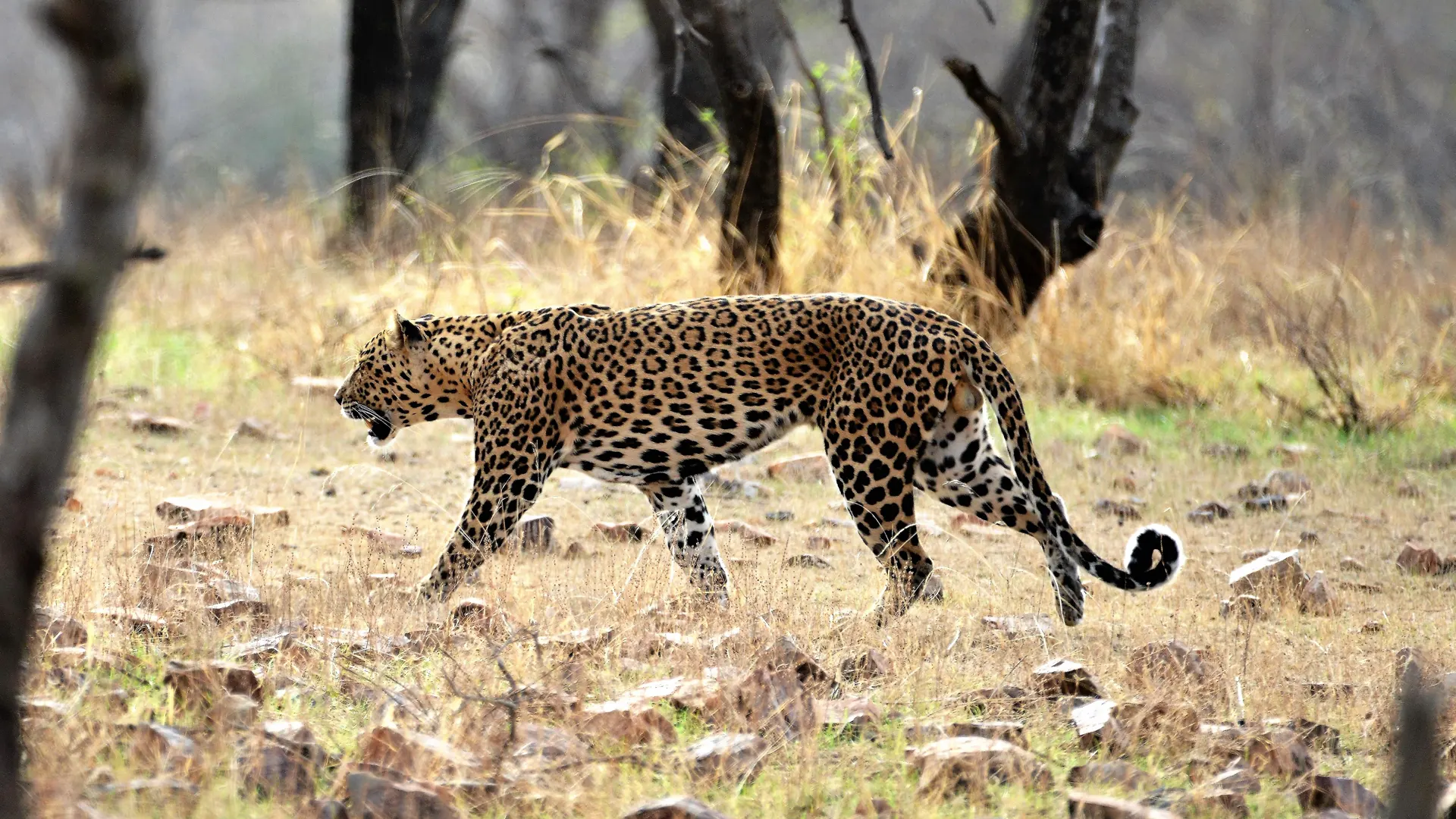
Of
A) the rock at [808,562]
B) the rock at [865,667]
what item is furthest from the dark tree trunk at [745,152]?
the rock at [865,667]

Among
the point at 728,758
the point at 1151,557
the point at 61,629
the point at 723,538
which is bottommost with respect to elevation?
the point at 723,538

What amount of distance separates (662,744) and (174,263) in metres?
10.7

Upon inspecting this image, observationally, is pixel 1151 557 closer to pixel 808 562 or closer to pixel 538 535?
pixel 808 562

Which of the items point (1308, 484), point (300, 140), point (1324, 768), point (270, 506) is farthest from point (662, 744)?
point (300, 140)

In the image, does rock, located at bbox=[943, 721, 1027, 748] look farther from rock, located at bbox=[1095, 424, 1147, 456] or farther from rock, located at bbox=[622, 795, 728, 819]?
rock, located at bbox=[1095, 424, 1147, 456]

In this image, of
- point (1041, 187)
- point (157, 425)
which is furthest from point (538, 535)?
point (1041, 187)

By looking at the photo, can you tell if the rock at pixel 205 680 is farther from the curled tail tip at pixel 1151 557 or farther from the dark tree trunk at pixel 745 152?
the dark tree trunk at pixel 745 152

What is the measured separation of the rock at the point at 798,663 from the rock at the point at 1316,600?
2.06 meters

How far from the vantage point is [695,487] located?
5.96 meters

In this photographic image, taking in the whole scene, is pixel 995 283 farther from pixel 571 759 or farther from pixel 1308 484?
pixel 571 759

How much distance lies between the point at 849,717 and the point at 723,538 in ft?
9.35

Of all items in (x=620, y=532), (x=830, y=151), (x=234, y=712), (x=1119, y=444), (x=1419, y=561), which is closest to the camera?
(x=234, y=712)

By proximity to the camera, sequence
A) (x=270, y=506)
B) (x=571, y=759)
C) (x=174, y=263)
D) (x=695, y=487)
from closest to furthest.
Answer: (x=571, y=759) < (x=695, y=487) < (x=270, y=506) < (x=174, y=263)

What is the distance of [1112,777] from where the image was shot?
3615 millimetres
